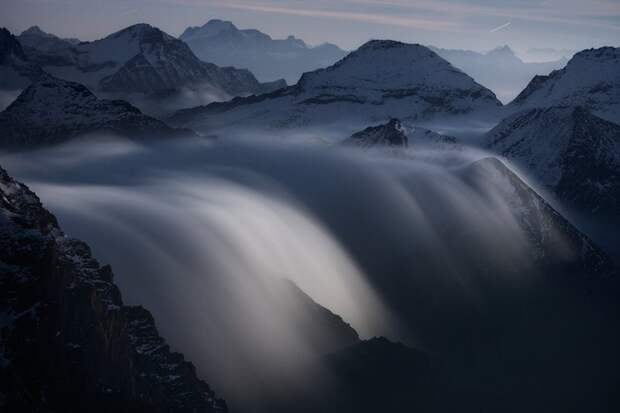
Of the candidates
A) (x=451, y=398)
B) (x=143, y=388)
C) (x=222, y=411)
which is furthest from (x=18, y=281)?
(x=451, y=398)

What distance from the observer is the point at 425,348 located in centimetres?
16788

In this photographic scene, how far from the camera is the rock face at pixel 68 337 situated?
64.2 meters

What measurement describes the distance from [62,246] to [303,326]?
65818 millimetres

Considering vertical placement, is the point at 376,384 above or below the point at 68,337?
below

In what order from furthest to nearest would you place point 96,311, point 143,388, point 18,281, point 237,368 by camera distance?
point 237,368, point 143,388, point 96,311, point 18,281

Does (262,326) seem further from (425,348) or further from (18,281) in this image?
(18,281)

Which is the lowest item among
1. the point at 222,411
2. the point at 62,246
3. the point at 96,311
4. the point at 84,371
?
the point at 222,411

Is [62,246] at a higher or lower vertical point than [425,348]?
higher

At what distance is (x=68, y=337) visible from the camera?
74.2m

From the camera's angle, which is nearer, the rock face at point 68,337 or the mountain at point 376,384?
the rock face at point 68,337

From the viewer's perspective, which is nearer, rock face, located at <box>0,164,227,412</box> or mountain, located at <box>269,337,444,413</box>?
rock face, located at <box>0,164,227,412</box>

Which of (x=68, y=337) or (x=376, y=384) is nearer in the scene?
(x=68, y=337)

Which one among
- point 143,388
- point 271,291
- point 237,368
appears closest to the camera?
point 143,388

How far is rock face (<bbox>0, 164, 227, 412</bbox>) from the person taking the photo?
2528 inches
